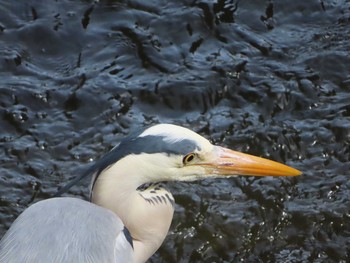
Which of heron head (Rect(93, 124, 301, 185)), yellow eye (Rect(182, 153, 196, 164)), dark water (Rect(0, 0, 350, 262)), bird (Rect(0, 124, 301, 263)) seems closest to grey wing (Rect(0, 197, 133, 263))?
bird (Rect(0, 124, 301, 263))

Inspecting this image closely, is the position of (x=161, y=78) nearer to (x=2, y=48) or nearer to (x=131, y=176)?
(x=2, y=48)

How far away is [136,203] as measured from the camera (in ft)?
16.3

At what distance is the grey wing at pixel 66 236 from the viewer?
4.43 m

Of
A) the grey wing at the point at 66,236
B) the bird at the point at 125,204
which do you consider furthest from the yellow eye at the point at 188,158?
the grey wing at the point at 66,236

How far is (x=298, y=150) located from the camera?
6371 mm

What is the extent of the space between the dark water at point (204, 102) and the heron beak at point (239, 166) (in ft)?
2.79

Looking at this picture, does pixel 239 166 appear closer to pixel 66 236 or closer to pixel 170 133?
pixel 170 133

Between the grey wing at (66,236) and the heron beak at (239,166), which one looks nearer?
the grey wing at (66,236)

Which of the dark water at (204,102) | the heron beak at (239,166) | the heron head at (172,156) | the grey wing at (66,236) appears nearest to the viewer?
the grey wing at (66,236)

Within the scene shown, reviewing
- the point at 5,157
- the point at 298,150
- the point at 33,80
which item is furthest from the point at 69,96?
the point at 298,150

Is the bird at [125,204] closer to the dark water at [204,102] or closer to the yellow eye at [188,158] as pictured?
the yellow eye at [188,158]

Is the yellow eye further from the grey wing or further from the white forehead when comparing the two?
the grey wing

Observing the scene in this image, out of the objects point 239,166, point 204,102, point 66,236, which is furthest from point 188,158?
point 204,102

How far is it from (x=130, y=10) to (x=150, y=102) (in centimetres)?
104
